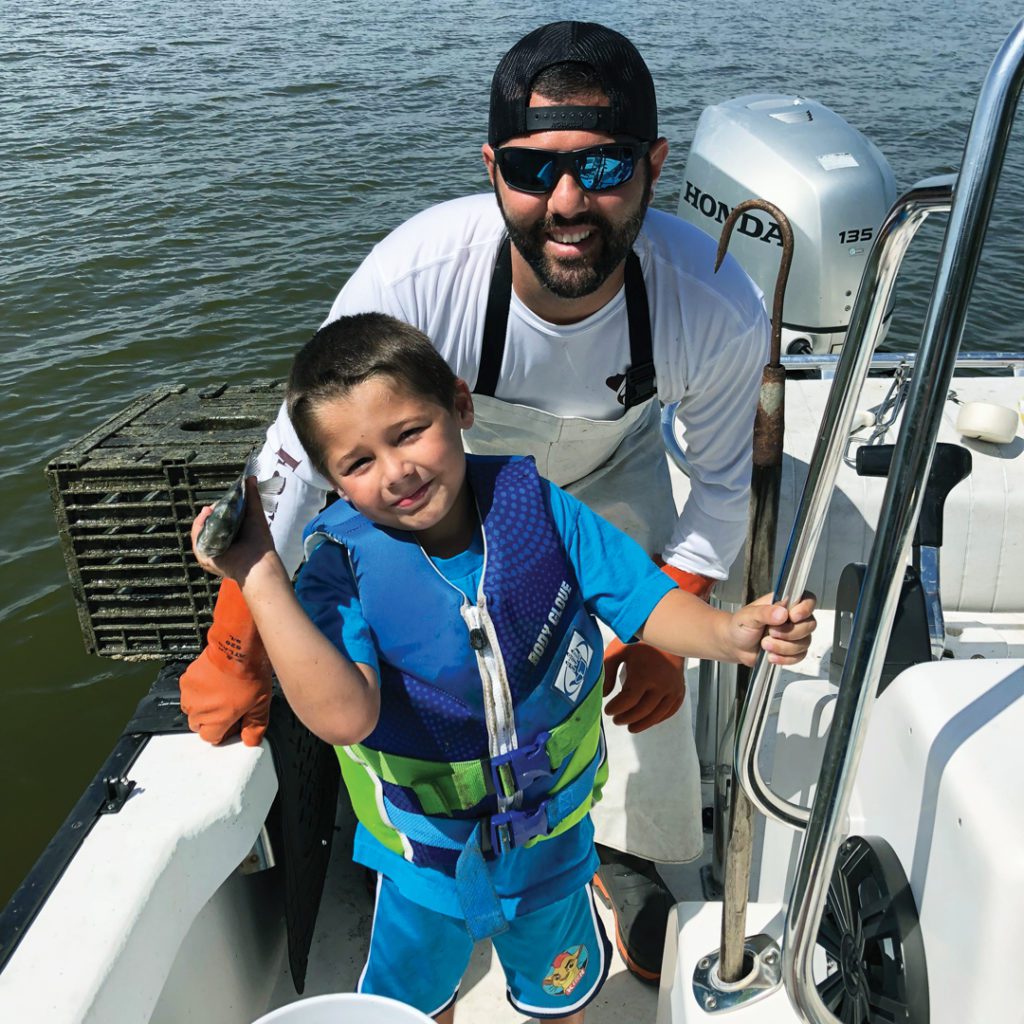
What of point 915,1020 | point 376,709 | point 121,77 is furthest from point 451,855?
point 121,77

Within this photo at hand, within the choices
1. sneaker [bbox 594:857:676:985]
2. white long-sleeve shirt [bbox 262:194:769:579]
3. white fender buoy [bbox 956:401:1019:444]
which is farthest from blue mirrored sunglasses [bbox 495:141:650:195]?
white fender buoy [bbox 956:401:1019:444]

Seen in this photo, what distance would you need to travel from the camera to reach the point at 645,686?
1.97 m

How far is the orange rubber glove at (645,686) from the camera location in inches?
77.5

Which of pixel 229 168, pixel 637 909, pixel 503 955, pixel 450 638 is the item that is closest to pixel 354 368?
pixel 450 638

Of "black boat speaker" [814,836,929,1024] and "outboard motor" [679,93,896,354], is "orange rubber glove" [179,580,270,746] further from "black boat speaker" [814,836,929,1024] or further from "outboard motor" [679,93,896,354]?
"outboard motor" [679,93,896,354]

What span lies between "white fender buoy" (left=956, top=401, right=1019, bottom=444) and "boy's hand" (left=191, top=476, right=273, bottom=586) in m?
2.27

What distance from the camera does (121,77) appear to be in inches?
488

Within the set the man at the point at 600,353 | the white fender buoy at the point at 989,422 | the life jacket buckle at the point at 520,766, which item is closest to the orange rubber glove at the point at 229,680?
the man at the point at 600,353

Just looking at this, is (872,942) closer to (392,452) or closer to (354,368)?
(392,452)

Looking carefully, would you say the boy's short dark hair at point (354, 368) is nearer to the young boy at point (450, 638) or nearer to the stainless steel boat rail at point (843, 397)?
the young boy at point (450, 638)

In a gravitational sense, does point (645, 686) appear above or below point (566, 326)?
below

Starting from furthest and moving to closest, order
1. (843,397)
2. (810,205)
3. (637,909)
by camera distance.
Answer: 1. (810,205)
2. (637,909)
3. (843,397)

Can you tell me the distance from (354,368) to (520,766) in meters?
0.65

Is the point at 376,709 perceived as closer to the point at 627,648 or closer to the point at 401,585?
the point at 401,585
